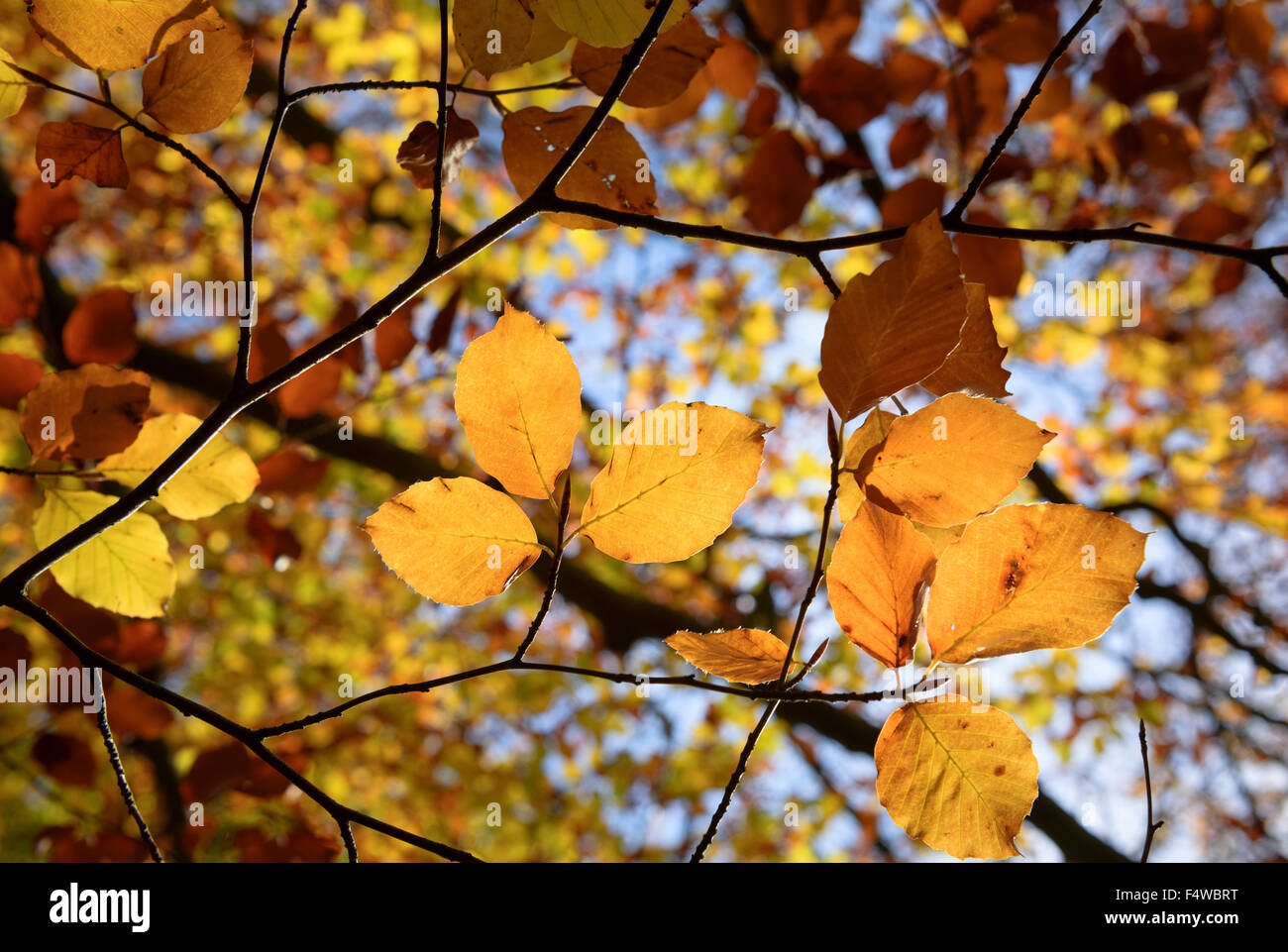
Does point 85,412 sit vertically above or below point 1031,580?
above

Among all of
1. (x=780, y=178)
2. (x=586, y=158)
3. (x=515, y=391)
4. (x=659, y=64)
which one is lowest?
(x=515, y=391)

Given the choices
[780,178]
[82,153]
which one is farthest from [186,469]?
[780,178]

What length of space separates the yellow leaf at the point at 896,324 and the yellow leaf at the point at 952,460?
0.03m

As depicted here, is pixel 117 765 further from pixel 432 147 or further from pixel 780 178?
pixel 780 178

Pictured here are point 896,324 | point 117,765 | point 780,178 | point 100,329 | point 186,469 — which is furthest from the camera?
point 780,178

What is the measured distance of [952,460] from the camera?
53 cm

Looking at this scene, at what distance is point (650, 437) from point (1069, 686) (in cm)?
497

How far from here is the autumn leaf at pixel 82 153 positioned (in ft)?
2.17

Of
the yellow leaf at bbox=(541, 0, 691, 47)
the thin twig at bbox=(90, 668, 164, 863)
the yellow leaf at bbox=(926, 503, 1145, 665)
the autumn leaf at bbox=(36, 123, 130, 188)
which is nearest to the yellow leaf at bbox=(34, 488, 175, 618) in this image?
the thin twig at bbox=(90, 668, 164, 863)

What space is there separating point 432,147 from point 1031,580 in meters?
0.60

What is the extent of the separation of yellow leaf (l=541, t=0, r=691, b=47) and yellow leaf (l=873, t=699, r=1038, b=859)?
1.74ft

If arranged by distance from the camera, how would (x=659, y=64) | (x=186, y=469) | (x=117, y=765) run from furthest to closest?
(x=186, y=469)
(x=659, y=64)
(x=117, y=765)
